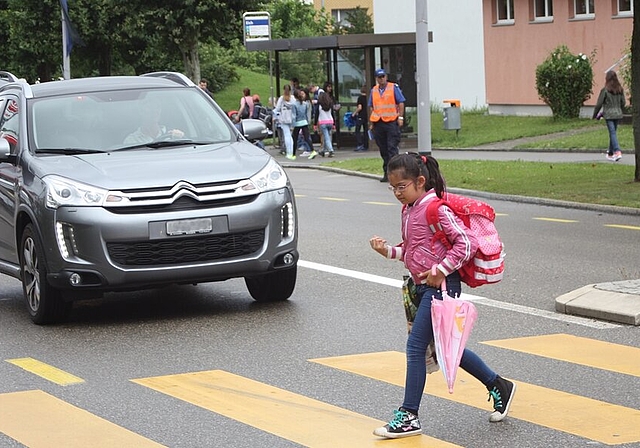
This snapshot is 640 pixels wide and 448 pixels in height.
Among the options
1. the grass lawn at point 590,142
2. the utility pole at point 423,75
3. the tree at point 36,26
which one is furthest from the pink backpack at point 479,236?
the tree at point 36,26

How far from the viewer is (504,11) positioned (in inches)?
1756

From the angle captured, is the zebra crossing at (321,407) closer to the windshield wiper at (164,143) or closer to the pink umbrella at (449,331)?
the pink umbrella at (449,331)

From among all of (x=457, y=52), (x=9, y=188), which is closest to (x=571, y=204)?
(x=9, y=188)

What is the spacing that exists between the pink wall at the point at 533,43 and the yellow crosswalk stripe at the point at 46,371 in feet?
99.4

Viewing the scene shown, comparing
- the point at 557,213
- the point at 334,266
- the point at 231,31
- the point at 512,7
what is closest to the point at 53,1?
the point at 231,31

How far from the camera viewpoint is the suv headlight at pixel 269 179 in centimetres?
1051

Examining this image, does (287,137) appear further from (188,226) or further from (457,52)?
(188,226)

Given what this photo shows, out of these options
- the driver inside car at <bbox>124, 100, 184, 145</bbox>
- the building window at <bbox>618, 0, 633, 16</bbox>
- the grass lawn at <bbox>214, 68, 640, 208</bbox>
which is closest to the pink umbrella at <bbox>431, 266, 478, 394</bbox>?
the driver inside car at <bbox>124, 100, 184, 145</bbox>

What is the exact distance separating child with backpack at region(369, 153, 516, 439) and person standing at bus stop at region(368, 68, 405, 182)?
58.8ft

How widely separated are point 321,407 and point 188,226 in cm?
301

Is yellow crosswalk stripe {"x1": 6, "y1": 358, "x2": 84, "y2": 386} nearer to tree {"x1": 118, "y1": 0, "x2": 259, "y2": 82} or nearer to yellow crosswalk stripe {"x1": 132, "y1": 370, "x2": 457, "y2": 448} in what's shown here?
yellow crosswalk stripe {"x1": 132, "y1": 370, "x2": 457, "y2": 448}

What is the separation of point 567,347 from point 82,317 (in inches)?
155

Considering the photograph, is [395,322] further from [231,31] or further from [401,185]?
[231,31]

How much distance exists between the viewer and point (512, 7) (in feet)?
145
